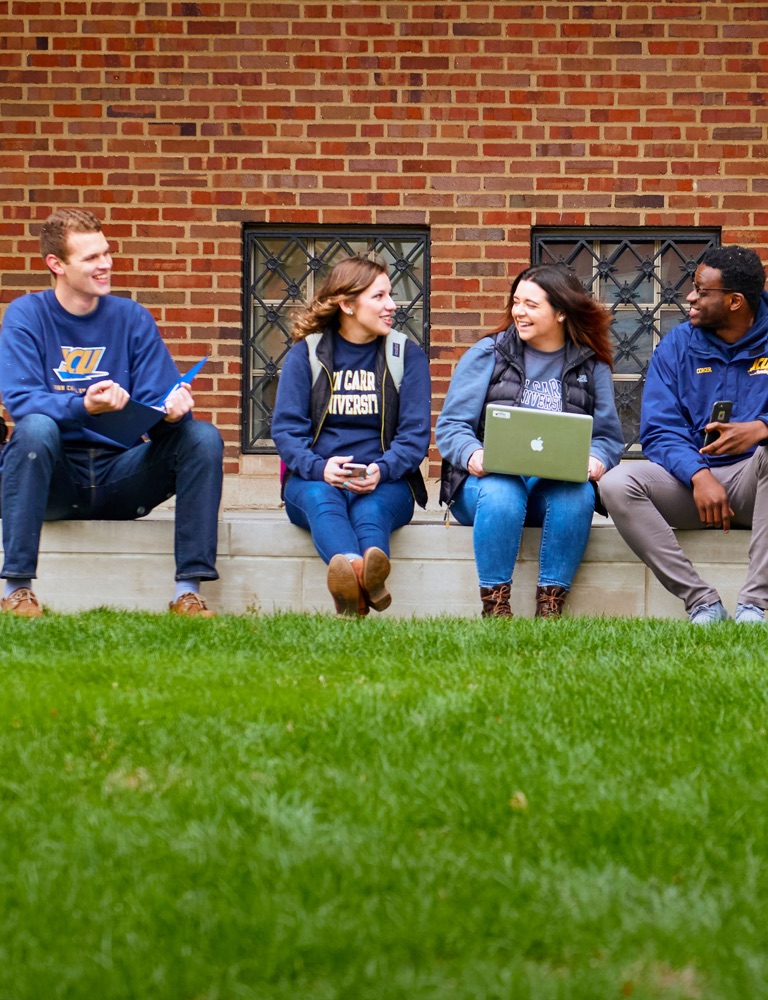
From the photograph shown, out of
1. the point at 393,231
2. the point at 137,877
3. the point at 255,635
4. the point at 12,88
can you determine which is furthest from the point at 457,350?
the point at 137,877

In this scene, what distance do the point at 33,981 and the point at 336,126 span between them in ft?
20.6

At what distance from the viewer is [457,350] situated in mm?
7750

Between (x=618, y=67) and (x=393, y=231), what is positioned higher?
(x=618, y=67)

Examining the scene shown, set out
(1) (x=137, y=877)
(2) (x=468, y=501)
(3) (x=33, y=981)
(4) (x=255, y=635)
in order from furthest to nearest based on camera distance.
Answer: (2) (x=468, y=501), (4) (x=255, y=635), (1) (x=137, y=877), (3) (x=33, y=981)

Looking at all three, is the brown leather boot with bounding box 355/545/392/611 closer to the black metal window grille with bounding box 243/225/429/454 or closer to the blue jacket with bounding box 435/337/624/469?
the blue jacket with bounding box 435/337/624/469

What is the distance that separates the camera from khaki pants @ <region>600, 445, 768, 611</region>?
5492mm

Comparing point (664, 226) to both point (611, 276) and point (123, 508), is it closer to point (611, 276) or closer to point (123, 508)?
point (611, 276)

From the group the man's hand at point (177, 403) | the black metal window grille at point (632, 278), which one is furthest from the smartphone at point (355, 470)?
the black metal window grille at point (632, 278)

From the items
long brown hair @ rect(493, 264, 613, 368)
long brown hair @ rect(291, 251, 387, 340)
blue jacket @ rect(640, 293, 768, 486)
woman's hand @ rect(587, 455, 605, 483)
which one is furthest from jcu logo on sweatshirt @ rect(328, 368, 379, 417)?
blue jacket @ rect(640, 293, 768, 486)

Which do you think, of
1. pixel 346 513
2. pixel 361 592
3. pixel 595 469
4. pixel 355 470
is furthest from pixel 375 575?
pixel 595 469

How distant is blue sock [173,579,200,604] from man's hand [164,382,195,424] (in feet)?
2.13

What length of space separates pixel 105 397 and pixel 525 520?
5.81 ft

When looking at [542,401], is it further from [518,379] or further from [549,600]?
[549,600]

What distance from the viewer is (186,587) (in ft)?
18.4
